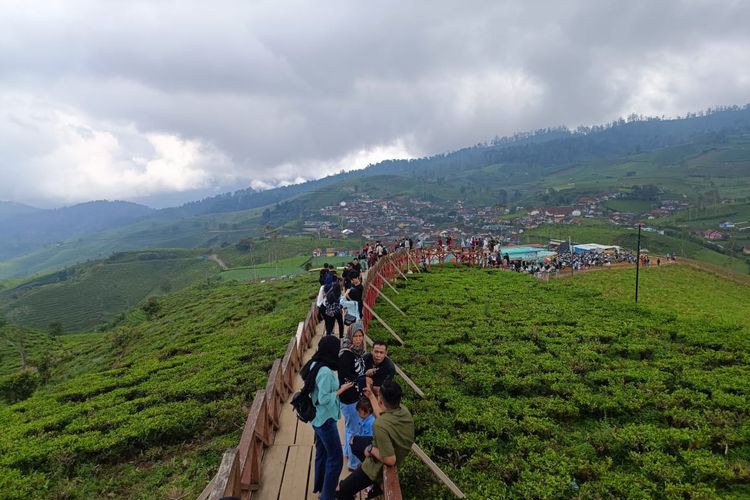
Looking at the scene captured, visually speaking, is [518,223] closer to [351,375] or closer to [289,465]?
[289,465]

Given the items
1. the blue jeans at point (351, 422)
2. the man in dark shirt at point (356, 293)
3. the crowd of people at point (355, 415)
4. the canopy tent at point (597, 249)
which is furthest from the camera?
the canopy tent at point (597, 249)

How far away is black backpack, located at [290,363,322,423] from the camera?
6172 millimetres

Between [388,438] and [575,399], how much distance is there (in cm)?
792

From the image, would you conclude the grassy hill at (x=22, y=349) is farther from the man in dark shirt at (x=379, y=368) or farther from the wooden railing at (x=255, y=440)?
the man in dark shirt at (x=379, y=368)

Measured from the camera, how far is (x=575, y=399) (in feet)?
35.6

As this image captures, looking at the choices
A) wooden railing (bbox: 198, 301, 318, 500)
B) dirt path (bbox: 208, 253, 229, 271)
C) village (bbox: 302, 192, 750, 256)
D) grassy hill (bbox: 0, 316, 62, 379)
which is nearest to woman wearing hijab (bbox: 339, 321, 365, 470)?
wooden railing (bbox: 198, 301, 318, 500)

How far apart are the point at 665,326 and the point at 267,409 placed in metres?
16.5

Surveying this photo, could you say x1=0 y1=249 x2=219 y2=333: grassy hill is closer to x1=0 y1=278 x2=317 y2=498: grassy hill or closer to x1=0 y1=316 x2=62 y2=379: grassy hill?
x1=0 y1=316 x2=62 y2=379: grassy hill

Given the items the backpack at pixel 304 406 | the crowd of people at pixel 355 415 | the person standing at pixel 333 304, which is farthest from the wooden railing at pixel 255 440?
the person standing at pixel 333 304

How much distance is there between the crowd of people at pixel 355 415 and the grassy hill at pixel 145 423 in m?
3.93

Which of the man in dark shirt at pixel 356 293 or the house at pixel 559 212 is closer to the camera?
the man in dark shirt at pixel 356 293

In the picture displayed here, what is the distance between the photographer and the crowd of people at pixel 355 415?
5.30 m

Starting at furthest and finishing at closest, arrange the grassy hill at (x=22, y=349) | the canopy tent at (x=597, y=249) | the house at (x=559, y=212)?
the house at (x=559, y=212) < the canopy tent at (x=597, y=249) < the grassy hill at (x=22, y=349)

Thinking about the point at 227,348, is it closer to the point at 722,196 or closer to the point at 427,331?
the point at 427,331
